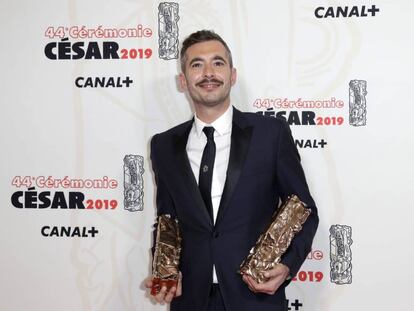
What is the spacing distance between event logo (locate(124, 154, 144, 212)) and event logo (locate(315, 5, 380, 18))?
122cm

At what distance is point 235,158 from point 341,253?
985 mm

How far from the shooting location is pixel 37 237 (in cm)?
276

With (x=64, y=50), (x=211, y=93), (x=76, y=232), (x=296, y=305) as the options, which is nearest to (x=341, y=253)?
(x=296, y=305)

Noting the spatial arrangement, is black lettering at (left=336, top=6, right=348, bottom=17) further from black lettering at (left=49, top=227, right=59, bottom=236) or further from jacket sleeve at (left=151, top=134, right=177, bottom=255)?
black lettering at (left=49, top=227, right=59, bottom=236)

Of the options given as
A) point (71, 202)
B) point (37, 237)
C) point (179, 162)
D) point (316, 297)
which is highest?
point (179, 162)

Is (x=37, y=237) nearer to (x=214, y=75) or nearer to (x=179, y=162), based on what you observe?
(x=179, y=162)

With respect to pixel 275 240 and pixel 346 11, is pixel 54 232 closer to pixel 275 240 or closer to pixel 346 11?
pixel 275 240

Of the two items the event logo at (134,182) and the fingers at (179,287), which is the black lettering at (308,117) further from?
the fingers at (179,287)

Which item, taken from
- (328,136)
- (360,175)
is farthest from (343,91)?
(360,175)

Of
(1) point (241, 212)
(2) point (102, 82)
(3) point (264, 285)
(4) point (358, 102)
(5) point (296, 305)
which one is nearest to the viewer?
(3) point (264, 285)

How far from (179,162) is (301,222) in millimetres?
552

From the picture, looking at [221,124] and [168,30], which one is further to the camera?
[168,30]

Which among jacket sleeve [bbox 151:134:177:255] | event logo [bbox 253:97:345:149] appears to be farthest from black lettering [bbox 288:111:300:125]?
jacket sleeve [bbox 151:134:177:255]

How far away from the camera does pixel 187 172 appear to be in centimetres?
195
